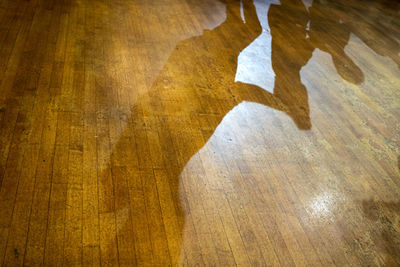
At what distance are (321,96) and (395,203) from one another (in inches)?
46.0

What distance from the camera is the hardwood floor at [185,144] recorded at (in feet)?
5.45

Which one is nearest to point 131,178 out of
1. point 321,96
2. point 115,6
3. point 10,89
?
point 10,89

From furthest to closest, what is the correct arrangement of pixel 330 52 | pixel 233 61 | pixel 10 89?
pixel 330 52 → pixel 233 61 → pixel 10 89

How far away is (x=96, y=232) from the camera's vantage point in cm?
161

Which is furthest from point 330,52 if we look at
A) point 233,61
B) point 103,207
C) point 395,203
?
point 103,207

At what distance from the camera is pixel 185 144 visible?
7.22 ft

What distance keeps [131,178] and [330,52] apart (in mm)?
2865

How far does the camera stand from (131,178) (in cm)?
190

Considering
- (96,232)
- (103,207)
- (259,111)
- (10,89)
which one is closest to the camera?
(96,232)

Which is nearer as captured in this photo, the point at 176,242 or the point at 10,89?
the point at 176,242

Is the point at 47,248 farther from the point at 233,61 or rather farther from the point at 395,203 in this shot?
the point at 233,61

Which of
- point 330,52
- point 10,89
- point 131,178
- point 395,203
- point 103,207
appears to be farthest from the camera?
point 330,52

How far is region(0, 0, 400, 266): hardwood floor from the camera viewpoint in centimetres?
166

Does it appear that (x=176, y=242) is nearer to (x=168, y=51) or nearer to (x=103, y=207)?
(x=103, y=207)
